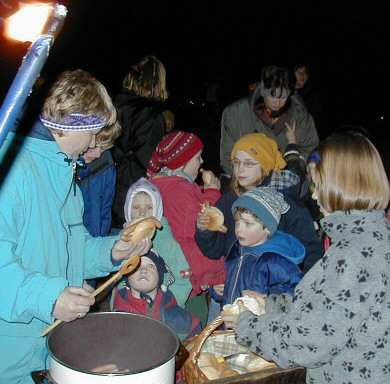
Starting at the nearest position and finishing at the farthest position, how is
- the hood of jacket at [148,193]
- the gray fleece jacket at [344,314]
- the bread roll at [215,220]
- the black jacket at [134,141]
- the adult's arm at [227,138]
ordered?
the gray fleece jacket at [344,314], the bread roll at [215,220], the hood of jacket at [148,193], the black jacket at [134,141], the adult's arm at [227,138]

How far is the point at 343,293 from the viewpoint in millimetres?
1790

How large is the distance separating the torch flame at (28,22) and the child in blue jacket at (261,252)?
2.50m

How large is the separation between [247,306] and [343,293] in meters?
0.66

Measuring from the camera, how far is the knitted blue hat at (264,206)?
10.8ft

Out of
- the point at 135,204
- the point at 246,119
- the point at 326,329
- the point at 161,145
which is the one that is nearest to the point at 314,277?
the point at 326,329

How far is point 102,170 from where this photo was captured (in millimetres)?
3295

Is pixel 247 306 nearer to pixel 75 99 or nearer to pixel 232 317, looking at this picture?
pixel 232 317

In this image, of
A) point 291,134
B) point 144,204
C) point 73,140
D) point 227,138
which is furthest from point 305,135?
point 73,140

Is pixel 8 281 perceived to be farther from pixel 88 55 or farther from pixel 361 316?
pixel 88 55

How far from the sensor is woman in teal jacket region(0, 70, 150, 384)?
1862 millimetres

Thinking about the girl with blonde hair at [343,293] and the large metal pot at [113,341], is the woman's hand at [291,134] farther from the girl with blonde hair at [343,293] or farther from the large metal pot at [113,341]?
the large metal pot at [113,341]

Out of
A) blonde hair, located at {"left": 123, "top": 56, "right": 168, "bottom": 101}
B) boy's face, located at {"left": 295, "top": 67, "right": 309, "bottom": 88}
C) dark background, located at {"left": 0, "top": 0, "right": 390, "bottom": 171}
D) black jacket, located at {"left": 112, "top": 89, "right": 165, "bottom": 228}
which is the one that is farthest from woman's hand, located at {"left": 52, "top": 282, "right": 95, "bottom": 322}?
dark background, located at {"left": 0, "top": 0, "right": 390, "bottom": 171}

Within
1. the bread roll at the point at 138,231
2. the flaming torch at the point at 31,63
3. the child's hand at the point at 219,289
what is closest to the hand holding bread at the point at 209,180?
the child's hand at the point at 219,289

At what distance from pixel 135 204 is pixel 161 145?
0.59 meters
